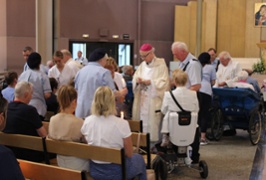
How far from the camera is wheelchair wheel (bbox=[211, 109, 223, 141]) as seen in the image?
7.09 meters

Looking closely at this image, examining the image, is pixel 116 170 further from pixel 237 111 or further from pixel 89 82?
pixel 237 111

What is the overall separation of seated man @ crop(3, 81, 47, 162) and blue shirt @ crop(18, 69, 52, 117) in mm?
1306

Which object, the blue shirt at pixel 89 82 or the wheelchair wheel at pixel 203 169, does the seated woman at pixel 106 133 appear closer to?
the blue shirt at pixel 89 82

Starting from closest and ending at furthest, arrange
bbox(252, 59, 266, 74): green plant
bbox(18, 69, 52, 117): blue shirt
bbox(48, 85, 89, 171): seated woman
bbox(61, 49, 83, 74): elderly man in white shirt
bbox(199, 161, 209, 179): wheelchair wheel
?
1. bbox(48, 85, 89, 171): seated woman
2. bbox(199, 161, 209, 179): wheelchair wheel
3. bbox(18, 69, 52, 117): blue shirt
4. bbox(61, 49, 83, 74): elderly man in white shirt
5. bbox(252, 59, 266, 74): green plant

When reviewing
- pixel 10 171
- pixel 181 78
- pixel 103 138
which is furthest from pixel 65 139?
pixel 181 78

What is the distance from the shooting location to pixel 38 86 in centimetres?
524

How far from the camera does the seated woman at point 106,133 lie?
333 cm

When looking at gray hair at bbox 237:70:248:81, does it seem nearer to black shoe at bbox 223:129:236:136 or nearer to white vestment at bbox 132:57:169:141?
black shoe at bbox 223:129:236:136

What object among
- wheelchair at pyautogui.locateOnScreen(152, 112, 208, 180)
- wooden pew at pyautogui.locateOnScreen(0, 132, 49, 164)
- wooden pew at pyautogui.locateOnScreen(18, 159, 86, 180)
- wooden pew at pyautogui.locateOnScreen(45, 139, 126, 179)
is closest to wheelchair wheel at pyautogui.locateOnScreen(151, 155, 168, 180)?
wheelchair at pyautogui.locateOnScreen(152, 112, 208, 180)

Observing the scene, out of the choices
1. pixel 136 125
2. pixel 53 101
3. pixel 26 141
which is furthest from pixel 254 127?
pixel 26 141

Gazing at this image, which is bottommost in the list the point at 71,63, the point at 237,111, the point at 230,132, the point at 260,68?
the point at 230,132

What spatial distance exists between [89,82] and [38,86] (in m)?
0.94

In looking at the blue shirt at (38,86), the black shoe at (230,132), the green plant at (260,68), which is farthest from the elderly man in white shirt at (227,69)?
the green plant at (260,68)

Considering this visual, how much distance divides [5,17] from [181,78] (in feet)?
32.7
